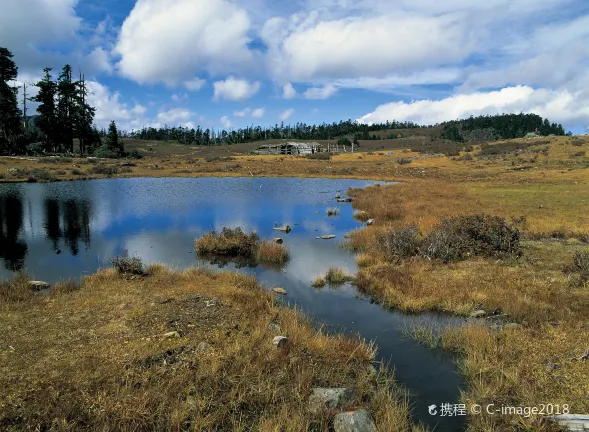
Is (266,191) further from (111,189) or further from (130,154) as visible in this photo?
(130,154)

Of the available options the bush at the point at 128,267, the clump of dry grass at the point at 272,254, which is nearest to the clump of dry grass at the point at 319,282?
the clump of dry grass at the point at 272,254

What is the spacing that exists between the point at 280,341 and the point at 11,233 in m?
24.4

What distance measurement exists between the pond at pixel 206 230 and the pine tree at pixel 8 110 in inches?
1474

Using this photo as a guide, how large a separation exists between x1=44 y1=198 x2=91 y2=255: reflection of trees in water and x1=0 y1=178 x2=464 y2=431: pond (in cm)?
7

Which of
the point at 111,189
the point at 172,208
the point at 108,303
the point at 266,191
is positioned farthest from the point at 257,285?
the point at 111,189

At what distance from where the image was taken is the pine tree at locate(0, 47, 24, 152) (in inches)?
2918

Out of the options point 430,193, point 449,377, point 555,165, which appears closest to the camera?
point 449,377

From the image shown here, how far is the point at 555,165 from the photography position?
220 feet

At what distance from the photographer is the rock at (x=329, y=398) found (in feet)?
24.2

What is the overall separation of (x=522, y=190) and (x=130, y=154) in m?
92.7

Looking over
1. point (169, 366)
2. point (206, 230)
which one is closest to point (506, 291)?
point (169, 366)

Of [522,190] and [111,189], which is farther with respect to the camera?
[111,189]

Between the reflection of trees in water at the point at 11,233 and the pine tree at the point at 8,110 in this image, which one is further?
the pine tree at the point at 8,110

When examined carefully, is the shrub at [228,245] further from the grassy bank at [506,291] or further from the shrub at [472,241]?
the shrub at [472,241]
